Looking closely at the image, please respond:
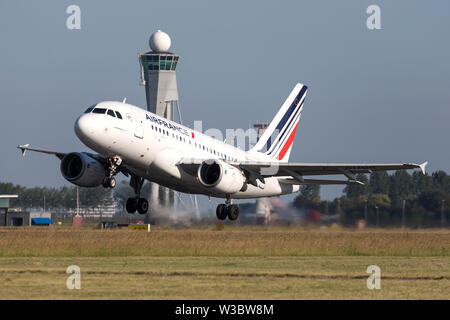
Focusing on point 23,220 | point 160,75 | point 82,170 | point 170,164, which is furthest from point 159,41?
point 170,164

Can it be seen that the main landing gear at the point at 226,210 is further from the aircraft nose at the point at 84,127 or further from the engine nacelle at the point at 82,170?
the aircraft nose at the point at 84,127

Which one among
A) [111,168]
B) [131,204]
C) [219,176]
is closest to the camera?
[111,168]

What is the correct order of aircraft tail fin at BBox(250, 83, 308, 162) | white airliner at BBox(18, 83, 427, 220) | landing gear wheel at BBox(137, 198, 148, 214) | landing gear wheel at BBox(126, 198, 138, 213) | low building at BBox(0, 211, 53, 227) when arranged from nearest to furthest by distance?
white airliner at BBox(18, 83, 427, 220) → landing gear wheel at BBox(126, 198, 138, 213) → landing gear wheel at BBox(137, 198, 148, 214) → aircraft tail fin at BBox(250, 83, 308, 162) → low building at BBox(0, 211, 53, 227)

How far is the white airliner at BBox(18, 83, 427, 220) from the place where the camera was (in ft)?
111

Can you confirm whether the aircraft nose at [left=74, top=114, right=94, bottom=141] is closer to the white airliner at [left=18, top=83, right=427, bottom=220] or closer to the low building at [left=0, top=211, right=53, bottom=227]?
the white airliner at [left=18, top=83, right=427, bottom=220]

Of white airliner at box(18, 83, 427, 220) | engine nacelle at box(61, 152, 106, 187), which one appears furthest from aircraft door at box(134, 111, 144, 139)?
engine nacelle at box(61, 152, 106, 187)

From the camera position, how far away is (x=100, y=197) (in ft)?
447

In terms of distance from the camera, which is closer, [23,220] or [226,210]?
[226,210]

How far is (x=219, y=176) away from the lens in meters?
38.3

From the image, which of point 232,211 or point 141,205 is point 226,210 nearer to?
point 232,211

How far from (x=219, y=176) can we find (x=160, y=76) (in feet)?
336

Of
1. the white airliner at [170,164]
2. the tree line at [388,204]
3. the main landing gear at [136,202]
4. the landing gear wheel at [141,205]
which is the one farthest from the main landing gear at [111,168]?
the tree line at [388,204]

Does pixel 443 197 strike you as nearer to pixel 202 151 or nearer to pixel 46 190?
pixel 202 151

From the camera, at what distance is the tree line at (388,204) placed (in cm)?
5094
